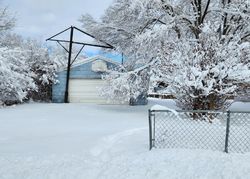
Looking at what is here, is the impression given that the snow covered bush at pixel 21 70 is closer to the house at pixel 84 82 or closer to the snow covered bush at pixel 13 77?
the snow covered bush at pixel 13 77

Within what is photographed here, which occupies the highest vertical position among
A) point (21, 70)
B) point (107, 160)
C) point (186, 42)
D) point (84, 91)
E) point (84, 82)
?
point (186, 42)

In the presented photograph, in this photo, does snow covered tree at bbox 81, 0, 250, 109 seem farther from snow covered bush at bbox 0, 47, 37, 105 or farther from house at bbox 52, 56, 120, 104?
snow covered bush at bbox 0, 47, 37, 105

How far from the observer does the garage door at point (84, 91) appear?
21.0 meters

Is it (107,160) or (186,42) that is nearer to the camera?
(107,160)

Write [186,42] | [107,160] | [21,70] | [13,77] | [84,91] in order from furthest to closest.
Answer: [84,91] < [21,70] < [13,77] < [186,42] < [107,160]

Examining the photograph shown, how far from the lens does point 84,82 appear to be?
21.1 meters

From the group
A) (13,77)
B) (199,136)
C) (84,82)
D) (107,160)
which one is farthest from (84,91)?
(107,160)

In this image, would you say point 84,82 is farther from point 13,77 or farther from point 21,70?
point 13,77

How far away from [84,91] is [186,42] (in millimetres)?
9940

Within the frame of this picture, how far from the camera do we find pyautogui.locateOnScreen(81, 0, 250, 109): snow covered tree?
1098 cm

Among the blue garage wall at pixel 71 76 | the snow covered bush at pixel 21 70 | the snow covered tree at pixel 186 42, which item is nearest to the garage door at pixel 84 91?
the blue garage wall at pixel 71 76

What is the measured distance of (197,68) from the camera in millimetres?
10836

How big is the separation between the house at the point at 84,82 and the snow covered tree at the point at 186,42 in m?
3.09

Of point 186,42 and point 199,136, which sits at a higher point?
point 186,42
